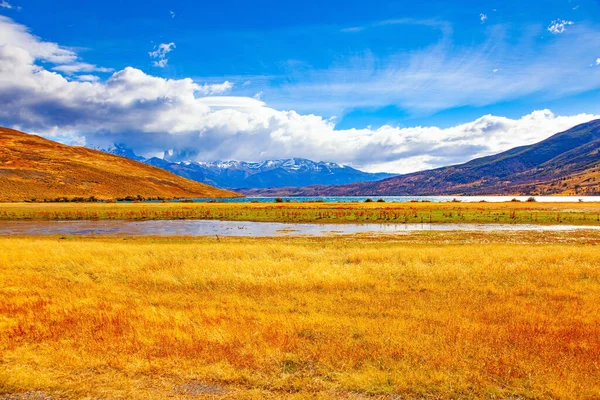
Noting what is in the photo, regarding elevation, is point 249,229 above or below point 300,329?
above

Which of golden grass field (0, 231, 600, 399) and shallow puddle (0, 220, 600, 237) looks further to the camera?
shallow puddle (0, 220, 600, 237)

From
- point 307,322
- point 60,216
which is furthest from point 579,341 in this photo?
point 60,216

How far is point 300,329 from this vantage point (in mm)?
11180

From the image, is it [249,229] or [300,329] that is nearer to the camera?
[300,329]

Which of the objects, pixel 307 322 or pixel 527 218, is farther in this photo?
pixel 527 218

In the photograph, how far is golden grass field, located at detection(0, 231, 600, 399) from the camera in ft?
26.1

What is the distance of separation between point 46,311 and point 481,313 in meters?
15.3

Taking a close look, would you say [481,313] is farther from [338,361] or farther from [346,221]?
[346,221]

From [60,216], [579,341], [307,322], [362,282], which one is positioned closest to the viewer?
[579,341]

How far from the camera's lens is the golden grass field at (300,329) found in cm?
796

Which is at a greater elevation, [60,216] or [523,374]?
[60,216]

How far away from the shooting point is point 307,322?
11.7 meters

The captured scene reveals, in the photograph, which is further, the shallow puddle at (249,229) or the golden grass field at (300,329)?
the shallow puddle at (249,229)

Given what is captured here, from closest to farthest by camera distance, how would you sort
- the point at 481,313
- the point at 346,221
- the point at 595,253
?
the point at 481,313
the point at 595,253
the point at 346,221
